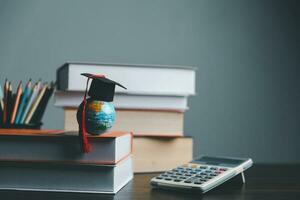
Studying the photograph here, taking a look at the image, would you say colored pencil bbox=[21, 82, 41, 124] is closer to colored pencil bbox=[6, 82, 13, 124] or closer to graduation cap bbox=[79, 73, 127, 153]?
colored pencil bbox=[6, 82, 13, 124]

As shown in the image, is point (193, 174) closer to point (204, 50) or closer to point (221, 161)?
point (221, 161)

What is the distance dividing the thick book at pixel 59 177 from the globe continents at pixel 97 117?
0.18ft

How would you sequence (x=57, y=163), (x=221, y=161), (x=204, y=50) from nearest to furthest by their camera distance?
(x=57, y=163) < (x=221, y=161) < (x=204, y=50)

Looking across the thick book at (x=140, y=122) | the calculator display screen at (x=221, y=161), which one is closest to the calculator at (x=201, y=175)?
the calculator display screen at (x=221, y=161)

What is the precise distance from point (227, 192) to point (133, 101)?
274 millimetres

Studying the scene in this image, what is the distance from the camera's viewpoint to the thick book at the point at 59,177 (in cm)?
64

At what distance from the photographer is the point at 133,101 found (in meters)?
0.86

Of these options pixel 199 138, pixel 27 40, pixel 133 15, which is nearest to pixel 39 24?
pixel 27 40

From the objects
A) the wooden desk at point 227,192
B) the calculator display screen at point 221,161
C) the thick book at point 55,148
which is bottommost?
the wooden desk at point 227,192

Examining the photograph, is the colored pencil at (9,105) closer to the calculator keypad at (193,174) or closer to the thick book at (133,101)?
the thick book at (133,101)

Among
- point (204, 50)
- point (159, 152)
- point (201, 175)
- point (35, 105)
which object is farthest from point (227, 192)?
point (204, 50)

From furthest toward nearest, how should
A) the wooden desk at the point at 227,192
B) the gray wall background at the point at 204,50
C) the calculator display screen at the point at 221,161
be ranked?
the gray wall background at the point at 204,50
the calculator display screen at the point at 221,161
the wooden desk at the point at 227,192

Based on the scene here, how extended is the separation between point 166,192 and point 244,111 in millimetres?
503

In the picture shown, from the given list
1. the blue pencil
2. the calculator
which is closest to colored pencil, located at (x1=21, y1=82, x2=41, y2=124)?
the blue pencil
